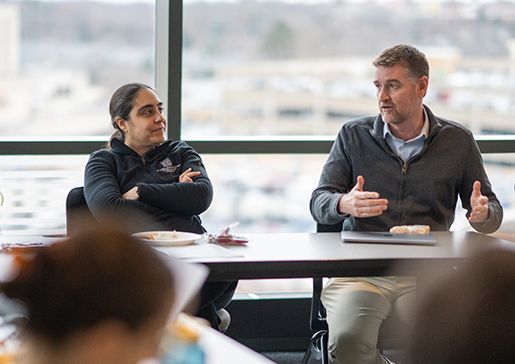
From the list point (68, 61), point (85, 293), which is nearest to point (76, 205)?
point (68, 61)

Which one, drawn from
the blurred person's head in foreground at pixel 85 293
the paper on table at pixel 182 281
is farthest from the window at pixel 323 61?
the blurred person's head in foreground at pixel 85 293

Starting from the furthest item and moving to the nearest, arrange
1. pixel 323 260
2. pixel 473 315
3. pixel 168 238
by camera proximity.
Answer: pixel 168 238 → pixel 323 260 → pixel 473 315

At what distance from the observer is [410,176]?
414 centimetres

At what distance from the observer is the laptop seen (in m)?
3.71

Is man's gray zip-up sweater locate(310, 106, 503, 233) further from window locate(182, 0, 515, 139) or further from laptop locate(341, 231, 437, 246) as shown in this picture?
window locate(182, 0, 515, 139)

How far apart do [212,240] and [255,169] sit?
1.31 metres

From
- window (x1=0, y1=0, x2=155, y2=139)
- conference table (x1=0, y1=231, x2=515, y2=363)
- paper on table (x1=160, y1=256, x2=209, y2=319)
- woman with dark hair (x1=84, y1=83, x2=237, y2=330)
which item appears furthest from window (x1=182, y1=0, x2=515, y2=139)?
paper on table (x1=160, y1=256, x2=209, y2=319)

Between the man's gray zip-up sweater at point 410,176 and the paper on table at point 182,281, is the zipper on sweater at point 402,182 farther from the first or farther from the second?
the paper on table at point 182,281

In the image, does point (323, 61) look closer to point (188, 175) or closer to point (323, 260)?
point (188, 175)

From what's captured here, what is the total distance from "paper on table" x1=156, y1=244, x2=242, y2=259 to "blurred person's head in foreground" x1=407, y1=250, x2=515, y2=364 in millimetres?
2253

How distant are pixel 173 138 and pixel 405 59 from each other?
50.1 inches

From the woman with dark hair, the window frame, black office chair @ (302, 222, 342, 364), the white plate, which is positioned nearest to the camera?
the white plate

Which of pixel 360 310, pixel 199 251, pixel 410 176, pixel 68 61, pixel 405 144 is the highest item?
pixel 68 61

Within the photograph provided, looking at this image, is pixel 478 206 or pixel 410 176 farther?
pixel 410 176
